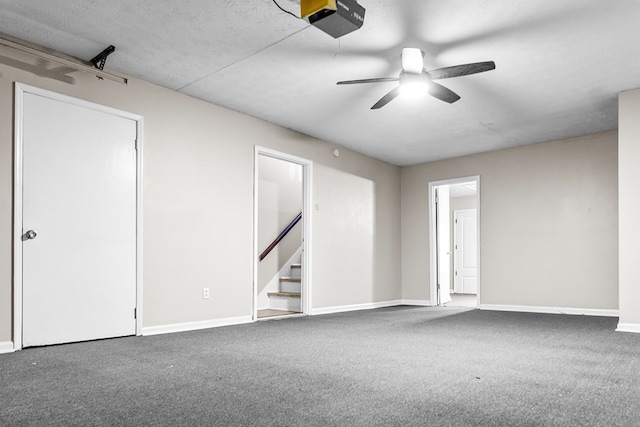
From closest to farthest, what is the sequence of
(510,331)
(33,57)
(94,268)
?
(33,57) → (94,268) → (510,331)

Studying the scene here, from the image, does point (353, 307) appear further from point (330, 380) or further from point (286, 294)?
point (330, 380)

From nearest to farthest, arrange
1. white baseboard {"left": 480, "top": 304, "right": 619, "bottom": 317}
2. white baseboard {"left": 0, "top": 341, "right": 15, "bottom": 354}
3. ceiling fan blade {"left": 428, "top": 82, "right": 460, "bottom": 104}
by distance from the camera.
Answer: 1. white baseboard {"left": 0, "top": 341, "right": 15, "bottom": 354}
2. ceiling fan blade {"left": 428, "top": 82, "right": 460, "bottom": 104}
3. white baseboard {"left": 480, "top": 304, "right": 619, "bottom": 317}

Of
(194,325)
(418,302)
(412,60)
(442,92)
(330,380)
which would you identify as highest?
(412,60)

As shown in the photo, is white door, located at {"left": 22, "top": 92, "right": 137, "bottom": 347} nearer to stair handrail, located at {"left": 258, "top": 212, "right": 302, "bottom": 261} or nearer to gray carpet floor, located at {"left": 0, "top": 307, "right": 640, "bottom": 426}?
gray carpet floor, located at {"left": 0, "top": 307, "right": 640, "bottom": 426}

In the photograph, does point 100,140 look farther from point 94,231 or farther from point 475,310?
point 475,310

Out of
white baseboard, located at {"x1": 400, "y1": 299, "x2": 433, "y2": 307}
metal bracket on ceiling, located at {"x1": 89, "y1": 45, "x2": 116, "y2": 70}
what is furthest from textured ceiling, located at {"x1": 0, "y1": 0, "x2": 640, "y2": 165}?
white baseboard, located at {"x1": 400, "y1": 299, "x2": 433, "y2": 307}

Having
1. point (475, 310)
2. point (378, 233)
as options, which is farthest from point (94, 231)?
point (475, 310)

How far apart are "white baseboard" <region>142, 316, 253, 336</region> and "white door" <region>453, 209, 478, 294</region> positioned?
7228mm

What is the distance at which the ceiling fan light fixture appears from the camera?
→ 366 centimetres

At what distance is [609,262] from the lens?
5.87 meters

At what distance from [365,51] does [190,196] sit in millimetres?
2294

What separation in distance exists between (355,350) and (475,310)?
375 cm

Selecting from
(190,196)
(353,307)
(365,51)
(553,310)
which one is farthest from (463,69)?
(553,310)

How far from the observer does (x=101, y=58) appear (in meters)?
3.81
